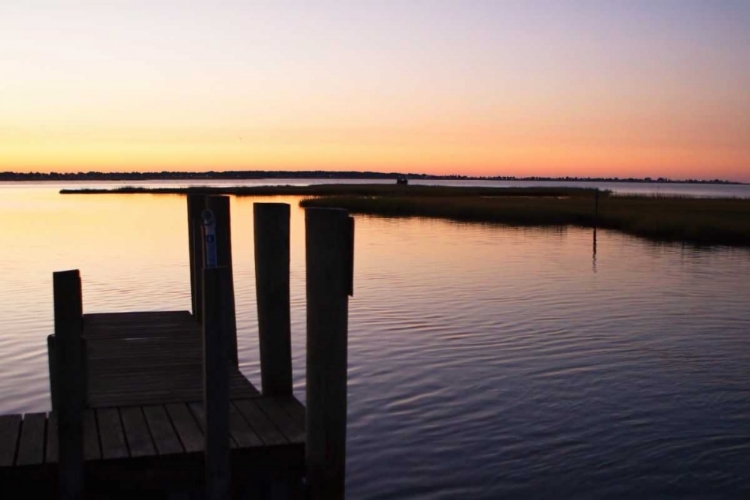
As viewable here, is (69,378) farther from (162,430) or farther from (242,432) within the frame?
(242,432)

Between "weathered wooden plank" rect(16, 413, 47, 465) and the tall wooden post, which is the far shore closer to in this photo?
the tall wooden post

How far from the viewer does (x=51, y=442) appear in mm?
6008

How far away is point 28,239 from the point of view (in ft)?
125

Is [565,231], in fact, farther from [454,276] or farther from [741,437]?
[741,437]

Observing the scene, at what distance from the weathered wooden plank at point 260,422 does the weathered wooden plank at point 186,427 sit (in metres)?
0.41

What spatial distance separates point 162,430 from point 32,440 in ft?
2.90

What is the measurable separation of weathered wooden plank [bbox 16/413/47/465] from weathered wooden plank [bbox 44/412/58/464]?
0.03 metres

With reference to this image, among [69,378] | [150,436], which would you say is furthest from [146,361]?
[69,378]

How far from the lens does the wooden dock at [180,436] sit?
543 centimetres

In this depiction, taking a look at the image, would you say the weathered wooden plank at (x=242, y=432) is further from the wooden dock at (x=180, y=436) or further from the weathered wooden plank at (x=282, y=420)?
the weathered wooden plank at (x=282, y=420)

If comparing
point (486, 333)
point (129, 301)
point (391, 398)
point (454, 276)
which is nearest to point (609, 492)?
point (391, 398)

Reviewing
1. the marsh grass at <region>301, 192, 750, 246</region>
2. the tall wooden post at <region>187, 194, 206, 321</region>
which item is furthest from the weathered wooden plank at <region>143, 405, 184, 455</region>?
the marsh grass at <region>301, 192, 750, 246</region>

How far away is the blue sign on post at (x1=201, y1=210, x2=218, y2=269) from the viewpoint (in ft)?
29.0

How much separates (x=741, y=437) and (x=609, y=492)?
231 cm
